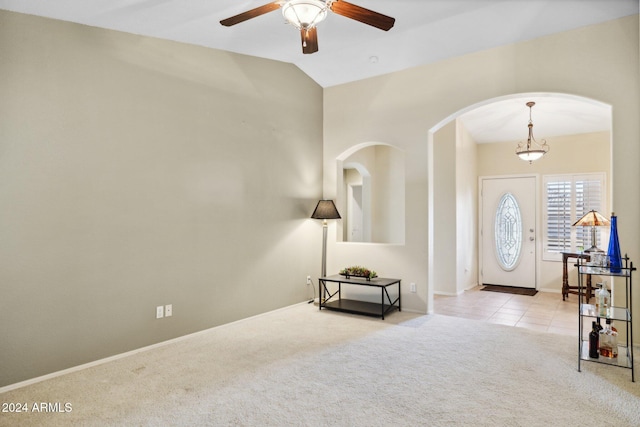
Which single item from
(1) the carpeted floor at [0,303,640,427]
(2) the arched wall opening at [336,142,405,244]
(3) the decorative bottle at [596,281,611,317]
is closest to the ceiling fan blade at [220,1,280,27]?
(1) the carpeted floor at [0,303,640,427]

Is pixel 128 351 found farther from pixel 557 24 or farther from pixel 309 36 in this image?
pixel 557 24

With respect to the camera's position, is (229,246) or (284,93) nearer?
(229,246)

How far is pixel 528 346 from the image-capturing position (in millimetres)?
3836

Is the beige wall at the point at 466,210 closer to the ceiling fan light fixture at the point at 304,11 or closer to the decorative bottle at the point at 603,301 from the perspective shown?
the decorative bottle at the point at 603,301

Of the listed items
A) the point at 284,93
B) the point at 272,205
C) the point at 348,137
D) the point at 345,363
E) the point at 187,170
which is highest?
the point at 284,93

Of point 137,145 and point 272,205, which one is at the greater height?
point 137,145

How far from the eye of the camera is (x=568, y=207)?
680 cm

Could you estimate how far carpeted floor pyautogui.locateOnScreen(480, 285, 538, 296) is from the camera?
673 centimetres

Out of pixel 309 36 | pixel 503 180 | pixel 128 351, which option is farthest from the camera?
pixel 503 180

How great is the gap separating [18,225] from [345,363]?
2880mm


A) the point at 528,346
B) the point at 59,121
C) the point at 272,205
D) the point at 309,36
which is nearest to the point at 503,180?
the point at 528,346

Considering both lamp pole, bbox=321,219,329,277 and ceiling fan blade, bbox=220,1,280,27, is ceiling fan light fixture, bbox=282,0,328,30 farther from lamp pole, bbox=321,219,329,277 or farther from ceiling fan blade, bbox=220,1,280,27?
lamp pole, bbox=321,219,329,277

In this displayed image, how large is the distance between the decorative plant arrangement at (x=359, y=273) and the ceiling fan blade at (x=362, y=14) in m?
3.20

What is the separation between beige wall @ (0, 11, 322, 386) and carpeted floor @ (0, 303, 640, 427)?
43 centimetres
